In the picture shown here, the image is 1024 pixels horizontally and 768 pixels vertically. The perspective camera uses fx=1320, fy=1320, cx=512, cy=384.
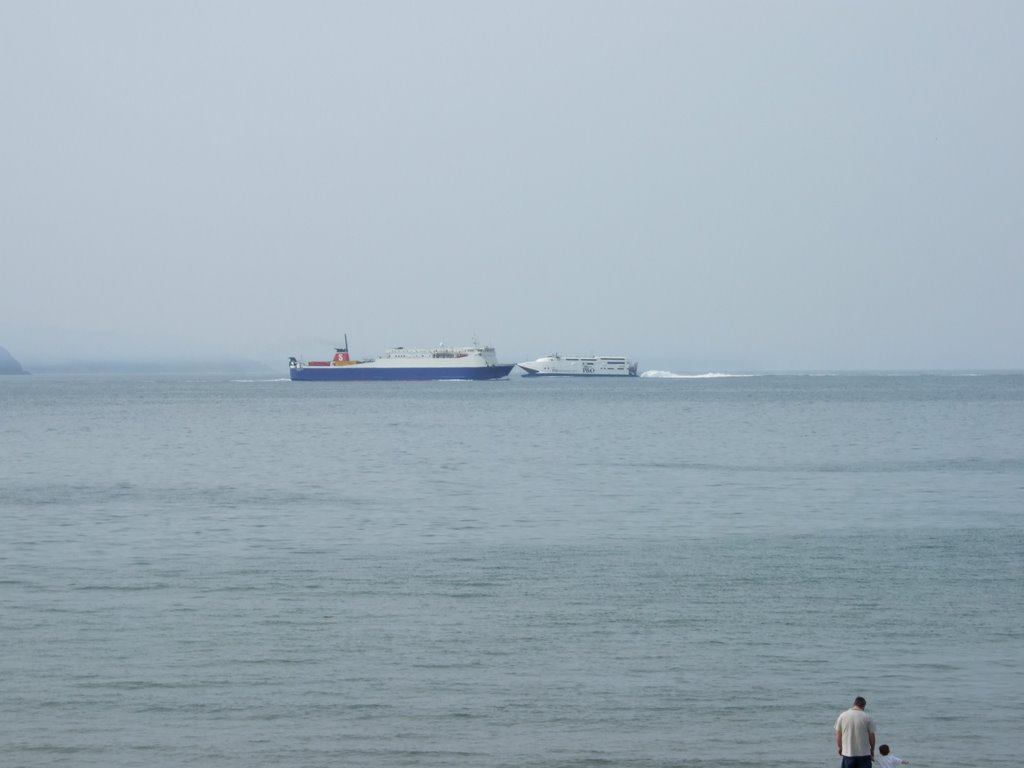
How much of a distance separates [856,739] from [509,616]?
→ 9.44m

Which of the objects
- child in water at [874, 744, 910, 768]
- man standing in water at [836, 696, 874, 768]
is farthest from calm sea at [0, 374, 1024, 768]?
child in water at [874, 744, 910, 768]

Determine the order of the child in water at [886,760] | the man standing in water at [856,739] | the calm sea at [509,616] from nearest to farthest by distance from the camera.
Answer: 1. the child in water at [886,760]
2. the man standing in water at [856,739]
3. the calm sea at [509,616]

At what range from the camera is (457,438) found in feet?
241

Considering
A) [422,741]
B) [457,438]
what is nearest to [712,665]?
[422,741]

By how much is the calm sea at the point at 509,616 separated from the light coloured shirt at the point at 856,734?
1.65 meters

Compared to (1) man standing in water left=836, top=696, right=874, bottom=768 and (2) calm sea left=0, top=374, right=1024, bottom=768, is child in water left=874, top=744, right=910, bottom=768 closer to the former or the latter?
(1) man standing in water left=836, top=696, right=874, bottom=768

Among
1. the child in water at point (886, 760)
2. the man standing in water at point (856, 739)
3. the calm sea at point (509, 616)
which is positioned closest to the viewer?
the child in water at point (886, 760)

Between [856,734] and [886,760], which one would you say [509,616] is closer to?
[856,734]

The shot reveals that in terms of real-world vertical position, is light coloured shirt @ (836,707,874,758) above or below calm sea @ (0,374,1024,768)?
above

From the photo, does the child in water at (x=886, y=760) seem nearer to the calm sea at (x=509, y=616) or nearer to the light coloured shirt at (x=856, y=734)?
the light coloured shirt at (x=856, y=734)

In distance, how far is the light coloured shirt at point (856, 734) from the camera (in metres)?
13.1

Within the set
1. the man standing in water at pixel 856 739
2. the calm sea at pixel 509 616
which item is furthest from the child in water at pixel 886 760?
the calm sea at pixel 509 616

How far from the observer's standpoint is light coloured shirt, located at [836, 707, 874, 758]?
42.9 feet

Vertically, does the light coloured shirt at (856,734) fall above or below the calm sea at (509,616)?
above
